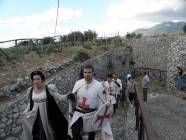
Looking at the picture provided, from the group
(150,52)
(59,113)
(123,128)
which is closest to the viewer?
(59,113)

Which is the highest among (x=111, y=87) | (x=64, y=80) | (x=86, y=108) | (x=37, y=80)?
(x=37, y=80)

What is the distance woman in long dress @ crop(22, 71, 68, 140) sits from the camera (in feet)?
20.4

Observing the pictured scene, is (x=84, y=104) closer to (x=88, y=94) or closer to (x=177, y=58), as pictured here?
(x=88, y=94)

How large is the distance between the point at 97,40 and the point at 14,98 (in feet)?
64.2

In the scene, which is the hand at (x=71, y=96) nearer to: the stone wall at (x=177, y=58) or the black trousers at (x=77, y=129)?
the black trousers at (x=77, y=129)

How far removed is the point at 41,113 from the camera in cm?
622

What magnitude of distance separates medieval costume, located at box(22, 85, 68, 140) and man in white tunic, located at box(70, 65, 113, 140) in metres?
0.27

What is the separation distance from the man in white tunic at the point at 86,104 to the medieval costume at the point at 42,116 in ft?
0.87

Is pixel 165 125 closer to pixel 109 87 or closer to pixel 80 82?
pixel 109 87

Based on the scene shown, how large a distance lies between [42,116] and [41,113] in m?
0.05

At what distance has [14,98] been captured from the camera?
11484mm

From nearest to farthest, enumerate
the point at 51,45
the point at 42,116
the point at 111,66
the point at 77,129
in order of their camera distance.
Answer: the point at 77,129 < the point at 42,116 < the point at 51,45 < the point at 111,66

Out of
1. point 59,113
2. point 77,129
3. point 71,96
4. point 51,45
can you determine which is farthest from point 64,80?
point 77,129

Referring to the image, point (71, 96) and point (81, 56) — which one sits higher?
point (71, 96)
